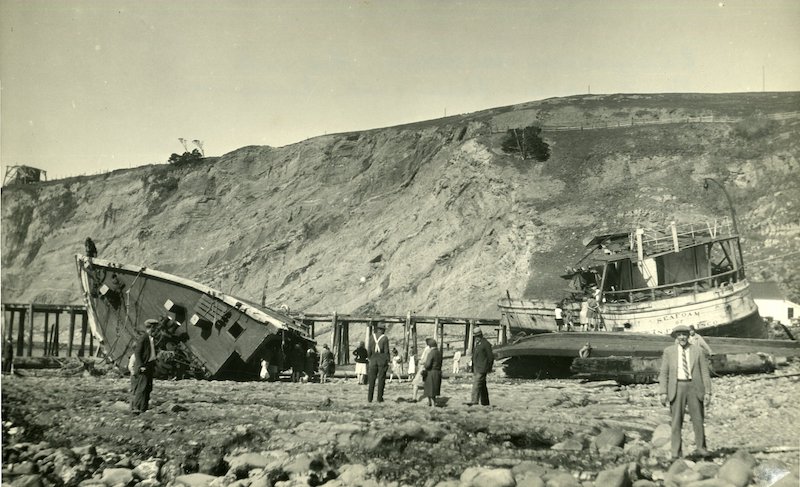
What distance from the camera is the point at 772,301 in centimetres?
3475

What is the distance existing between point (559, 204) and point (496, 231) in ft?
14.9

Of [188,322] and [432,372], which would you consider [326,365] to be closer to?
[188,322]

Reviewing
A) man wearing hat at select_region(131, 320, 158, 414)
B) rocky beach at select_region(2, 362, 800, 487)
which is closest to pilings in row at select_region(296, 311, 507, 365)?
rocky beach at select_region(2, 362, 800, 487)

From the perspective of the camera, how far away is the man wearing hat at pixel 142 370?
11297 mm

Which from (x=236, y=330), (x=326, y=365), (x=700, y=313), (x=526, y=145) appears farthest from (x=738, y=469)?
(x=526, y=145)

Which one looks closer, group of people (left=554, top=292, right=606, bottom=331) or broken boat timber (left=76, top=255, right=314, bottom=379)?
broken boat timber (left=76, top=255, right=314, bottom=379)

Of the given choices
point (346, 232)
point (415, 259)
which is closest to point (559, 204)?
point (415, 259)

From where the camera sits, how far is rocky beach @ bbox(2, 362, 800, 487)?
7723 millimetres

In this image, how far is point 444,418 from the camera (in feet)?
35.3

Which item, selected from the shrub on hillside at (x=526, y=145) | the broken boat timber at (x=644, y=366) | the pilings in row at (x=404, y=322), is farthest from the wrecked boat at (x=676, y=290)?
the shrub on hillside at (x=526, y=145)

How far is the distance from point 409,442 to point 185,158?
61552 millimetres

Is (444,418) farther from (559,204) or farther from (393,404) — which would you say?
(559,204)

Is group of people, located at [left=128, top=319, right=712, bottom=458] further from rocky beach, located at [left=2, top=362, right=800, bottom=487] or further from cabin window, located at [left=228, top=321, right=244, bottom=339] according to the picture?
cabin window, located at [left=228, top=321, right=244, bottom=339]

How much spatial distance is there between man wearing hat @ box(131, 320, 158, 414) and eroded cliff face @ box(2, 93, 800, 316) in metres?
22.0
